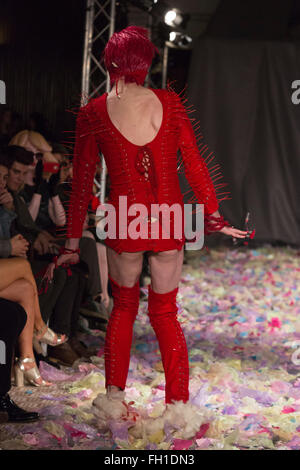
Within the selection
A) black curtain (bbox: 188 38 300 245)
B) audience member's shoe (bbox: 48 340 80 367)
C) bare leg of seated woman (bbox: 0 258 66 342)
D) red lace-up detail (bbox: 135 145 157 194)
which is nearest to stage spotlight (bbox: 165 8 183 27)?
black curtain (bbox: 188 38 300 245)

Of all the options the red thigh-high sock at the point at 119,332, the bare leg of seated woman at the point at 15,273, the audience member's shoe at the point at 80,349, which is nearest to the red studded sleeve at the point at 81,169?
the red thigh-high sock at the point at 119,332

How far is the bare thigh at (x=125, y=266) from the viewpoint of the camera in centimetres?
246

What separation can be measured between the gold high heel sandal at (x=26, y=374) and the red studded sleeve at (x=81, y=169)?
0.81 meters

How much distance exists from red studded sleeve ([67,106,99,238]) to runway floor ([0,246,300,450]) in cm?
57

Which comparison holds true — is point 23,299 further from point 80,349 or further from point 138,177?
point 138,177

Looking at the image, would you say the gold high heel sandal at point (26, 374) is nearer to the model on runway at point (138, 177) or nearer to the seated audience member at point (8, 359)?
the seated audience member at point (8, 359)

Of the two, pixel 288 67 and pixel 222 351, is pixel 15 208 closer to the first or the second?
pixel 222 351

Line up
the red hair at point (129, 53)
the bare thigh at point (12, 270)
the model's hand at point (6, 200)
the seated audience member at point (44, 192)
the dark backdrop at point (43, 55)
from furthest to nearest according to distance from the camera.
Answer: the dark backdrop at point (43, 55)
the seated audience member at point (44, 192)
the model's hand at point (6, 200)
the bare thigh at point (12, 270)
the red hair at point (129, 53)

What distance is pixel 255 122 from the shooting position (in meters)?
8.47

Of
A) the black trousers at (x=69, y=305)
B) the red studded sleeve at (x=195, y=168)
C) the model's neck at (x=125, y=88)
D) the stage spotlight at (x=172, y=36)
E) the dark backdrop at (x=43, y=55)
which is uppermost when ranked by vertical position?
the stage spotlight at (x=172, y=36)

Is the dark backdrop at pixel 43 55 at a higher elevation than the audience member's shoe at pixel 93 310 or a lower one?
higher

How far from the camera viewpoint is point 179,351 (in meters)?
2.47
